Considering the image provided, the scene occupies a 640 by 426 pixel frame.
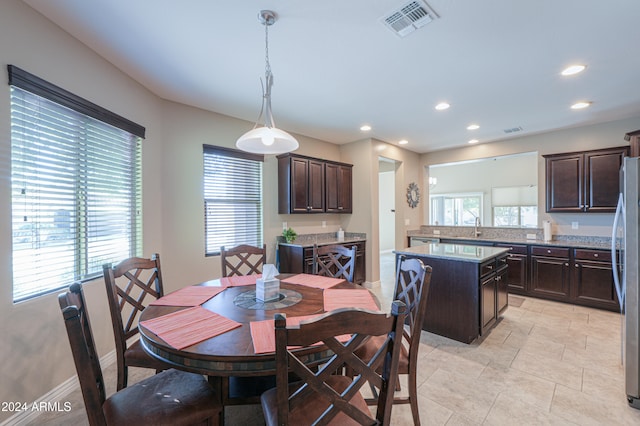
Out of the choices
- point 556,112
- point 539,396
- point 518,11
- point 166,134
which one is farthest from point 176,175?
point 556,112

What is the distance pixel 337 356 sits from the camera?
0.97 metres

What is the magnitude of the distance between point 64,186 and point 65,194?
0.06m

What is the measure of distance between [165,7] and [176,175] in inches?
77.5

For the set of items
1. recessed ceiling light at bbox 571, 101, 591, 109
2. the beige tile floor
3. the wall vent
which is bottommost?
the beige tile floor

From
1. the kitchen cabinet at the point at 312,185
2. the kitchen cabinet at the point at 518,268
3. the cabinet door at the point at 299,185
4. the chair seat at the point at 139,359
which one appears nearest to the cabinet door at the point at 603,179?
the kitchen cabinet at the point at 518,268

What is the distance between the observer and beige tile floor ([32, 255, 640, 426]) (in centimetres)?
186

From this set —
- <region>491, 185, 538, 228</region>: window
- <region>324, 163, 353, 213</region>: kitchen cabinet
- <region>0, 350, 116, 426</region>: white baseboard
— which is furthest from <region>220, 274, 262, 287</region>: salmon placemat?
<region>491, 185, 538, 228</region>: window

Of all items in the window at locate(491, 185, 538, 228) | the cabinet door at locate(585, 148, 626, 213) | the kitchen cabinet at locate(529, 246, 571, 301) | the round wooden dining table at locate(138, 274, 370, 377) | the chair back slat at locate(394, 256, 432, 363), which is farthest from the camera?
the window at locate(491, 185, 538, 228)

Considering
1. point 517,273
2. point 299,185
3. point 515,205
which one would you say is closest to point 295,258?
point 299,185

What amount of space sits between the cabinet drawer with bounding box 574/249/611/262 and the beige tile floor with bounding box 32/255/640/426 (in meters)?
0.81

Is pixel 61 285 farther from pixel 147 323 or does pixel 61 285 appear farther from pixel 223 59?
pixel 223 59

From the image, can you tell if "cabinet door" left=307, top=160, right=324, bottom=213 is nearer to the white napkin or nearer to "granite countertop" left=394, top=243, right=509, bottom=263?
"granite countertop" left=394, top=243, right=509, bottom=263

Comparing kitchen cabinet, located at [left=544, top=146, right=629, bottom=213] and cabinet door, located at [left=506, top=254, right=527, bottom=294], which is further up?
kitchen cabinet, located at [left=544, top=146, right=629, bottom=213]

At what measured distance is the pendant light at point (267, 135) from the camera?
6.48 feet
